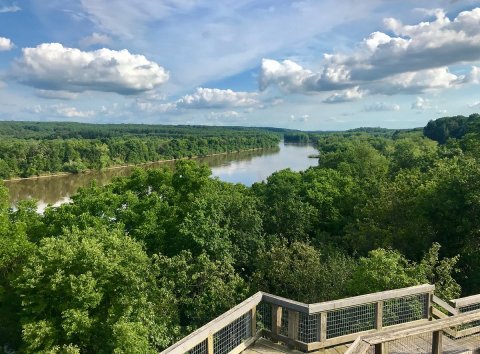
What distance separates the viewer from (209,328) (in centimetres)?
577

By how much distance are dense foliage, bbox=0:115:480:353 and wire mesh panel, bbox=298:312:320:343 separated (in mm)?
5387

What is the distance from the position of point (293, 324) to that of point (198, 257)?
8.66 meters

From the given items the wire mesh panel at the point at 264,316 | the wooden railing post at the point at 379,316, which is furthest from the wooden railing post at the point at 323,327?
the wooden railing post at the point at 379,316

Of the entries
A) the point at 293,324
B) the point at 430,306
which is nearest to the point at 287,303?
the point at 293,324

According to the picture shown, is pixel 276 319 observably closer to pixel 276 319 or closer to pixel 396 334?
pixel 276 319

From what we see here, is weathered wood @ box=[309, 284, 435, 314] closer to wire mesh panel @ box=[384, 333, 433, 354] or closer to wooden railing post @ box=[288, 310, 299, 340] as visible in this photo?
wooden railing post @ box=[288, 310, 299, 340]

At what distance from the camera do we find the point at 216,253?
62.3 feet

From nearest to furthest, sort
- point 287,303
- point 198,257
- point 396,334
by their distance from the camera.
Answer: point 396,334, point 287,303, point 198,257

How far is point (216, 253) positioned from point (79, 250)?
6.76 m

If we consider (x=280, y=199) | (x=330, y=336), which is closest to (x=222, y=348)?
(x=330, y=336)

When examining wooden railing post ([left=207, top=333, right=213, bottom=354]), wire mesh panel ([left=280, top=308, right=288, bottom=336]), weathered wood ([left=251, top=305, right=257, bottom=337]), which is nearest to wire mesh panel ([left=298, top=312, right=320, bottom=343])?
wire mesh panel ([left=280, top=308, right=288, bottom=336])

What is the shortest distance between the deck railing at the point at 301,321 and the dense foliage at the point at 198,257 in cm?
463

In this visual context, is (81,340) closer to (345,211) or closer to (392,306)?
(392,306)

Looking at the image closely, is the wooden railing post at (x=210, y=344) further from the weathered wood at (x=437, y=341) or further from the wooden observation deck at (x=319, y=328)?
the weathered wood at (x=437, y=341)
